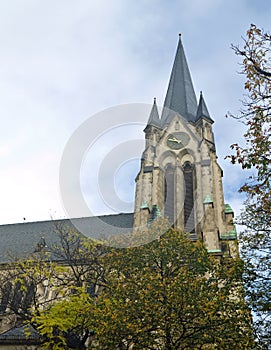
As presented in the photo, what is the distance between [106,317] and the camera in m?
10.7

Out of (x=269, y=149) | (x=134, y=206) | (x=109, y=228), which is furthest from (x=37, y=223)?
(x=269, y=149)

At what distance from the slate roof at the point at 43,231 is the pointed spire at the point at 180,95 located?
9.03m

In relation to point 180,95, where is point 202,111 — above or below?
below

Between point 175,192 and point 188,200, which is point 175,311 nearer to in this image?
point 188,200

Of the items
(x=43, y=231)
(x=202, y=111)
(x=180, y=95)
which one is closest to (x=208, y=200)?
(x=202, y=111)

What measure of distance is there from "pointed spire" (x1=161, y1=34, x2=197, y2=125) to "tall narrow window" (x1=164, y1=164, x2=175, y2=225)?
5.43 meters

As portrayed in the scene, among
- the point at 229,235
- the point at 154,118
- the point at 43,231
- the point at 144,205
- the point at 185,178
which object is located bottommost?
the point at 229,235

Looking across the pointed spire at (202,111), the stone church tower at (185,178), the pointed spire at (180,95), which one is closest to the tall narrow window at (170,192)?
the stone church tower at (185,178)

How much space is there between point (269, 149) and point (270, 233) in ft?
10.2

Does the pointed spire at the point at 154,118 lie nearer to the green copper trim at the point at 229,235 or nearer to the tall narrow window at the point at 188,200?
the tall narrow window at the point at 188,200

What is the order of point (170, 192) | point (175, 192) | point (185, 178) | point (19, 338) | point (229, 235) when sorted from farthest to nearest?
point (185, 178) < point (170, 192) < point (175, 192) < point (229, 235) < point (19, 338)

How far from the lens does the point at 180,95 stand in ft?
106

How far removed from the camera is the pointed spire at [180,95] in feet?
97.8

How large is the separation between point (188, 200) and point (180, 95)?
12721mm
